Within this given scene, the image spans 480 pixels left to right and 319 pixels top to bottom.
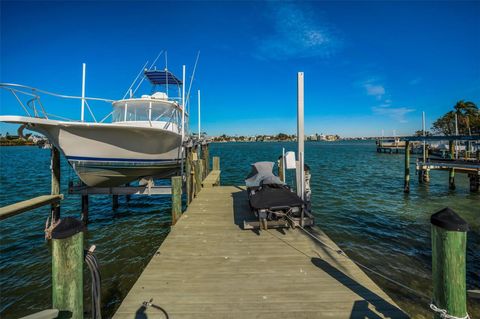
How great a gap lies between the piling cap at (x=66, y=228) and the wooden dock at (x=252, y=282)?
1527 mm

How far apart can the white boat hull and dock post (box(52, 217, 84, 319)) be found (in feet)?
21.1

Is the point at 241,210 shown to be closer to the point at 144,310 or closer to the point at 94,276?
the point at 144,310

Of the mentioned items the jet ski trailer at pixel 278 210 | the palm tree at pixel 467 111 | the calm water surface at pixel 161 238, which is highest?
the palm tree at pixel 467 111

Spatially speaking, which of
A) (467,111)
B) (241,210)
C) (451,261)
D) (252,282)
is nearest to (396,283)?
(451,261)

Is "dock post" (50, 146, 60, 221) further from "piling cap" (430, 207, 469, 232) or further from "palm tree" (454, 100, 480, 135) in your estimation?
"palm tree" (454, 100, 480, 135)

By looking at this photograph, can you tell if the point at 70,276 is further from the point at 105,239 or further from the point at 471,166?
the point at 471,166

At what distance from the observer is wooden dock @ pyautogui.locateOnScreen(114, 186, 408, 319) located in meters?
3.31

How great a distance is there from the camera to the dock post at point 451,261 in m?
2.44

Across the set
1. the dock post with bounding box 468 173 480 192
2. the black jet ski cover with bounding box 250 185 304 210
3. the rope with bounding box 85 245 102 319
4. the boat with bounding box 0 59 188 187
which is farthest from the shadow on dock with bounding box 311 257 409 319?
the dock post with bounding box 468 173 480 192

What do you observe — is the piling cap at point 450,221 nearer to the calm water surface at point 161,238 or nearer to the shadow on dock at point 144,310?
the shadow on dock at point 144,310

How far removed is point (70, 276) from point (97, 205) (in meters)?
12.8

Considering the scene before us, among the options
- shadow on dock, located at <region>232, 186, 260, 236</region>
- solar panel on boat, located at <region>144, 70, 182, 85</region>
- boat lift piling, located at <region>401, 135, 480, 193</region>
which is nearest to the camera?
shadow on dock, located at <region>232, 186, 260, 236</region>

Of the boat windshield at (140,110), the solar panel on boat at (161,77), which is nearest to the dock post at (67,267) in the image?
the boat windshield at (140,110)

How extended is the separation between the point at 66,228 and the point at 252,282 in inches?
113
